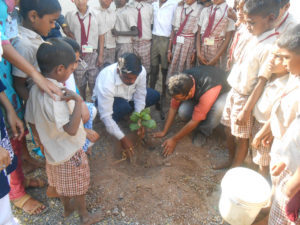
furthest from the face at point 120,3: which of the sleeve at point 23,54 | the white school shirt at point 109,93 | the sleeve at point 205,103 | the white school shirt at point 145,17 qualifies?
the sleeve at point 23,54

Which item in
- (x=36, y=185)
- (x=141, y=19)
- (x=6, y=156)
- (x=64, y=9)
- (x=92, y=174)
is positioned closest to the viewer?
(x=6, y=156)

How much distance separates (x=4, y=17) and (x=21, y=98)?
21.3 inches

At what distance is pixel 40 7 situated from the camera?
1.60m

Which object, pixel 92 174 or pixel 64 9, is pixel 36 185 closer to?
pixel 92 174

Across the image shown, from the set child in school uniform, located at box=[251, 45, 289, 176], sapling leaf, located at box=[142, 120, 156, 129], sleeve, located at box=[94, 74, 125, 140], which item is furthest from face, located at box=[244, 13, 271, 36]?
sleeve, located at box=[94, 74, 125, 140]

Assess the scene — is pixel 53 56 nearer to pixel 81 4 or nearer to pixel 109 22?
pixel 81 4

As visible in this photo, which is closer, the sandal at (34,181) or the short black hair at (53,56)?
the short black hair at (53,56)

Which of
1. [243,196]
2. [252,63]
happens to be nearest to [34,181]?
[243,196]

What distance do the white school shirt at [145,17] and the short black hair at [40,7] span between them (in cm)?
179

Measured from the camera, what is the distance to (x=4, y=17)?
1535 mm

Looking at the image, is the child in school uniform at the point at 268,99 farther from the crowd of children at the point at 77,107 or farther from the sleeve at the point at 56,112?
the sleeve at the point at 56,112

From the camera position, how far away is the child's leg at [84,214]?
176 cm

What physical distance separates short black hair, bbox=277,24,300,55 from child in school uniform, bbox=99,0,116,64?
2306 mm

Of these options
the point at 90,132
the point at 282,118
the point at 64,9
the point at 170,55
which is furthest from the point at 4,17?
the point at 64,9
